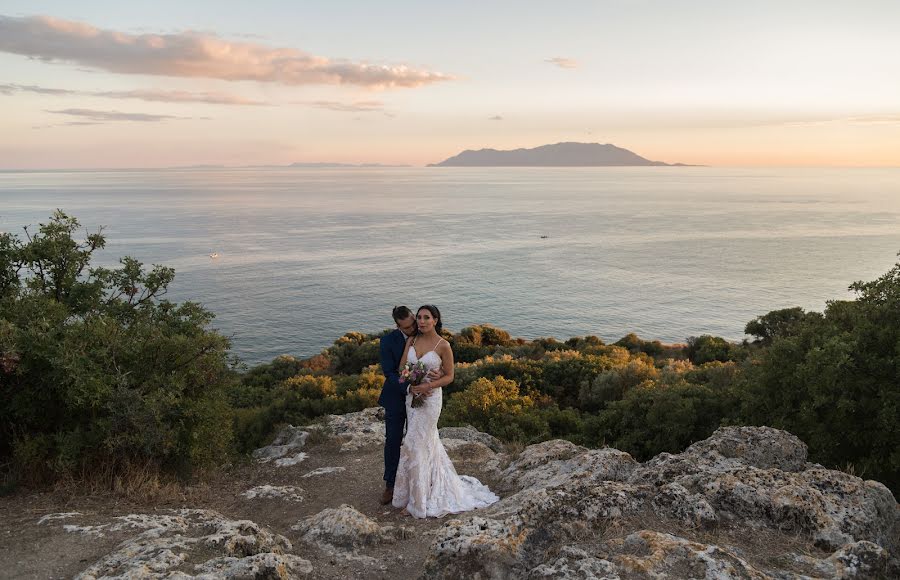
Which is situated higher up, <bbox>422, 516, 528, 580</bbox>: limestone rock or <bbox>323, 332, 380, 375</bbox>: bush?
<bbox>422, 516, 528, 580</bbox>: limestone rock

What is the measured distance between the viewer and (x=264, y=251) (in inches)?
3442

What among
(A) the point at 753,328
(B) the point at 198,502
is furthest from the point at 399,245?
(B) the point at 198,502

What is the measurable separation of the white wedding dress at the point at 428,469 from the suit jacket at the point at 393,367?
0.56 ft

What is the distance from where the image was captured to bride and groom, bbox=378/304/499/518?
7934 mm

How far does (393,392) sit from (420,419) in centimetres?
53

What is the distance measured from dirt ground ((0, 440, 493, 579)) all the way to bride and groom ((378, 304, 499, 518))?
0.31 meters

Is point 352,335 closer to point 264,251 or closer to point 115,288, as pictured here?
point 115,288

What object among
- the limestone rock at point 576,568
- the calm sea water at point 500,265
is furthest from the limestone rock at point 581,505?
the calm sea water at point 500,265

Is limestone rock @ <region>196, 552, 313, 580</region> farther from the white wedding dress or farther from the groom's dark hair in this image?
the groom's dark hair

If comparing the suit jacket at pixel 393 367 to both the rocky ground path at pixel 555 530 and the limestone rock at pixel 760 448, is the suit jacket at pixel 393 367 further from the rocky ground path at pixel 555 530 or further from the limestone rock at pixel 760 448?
the limestone rock at pixel 760 448

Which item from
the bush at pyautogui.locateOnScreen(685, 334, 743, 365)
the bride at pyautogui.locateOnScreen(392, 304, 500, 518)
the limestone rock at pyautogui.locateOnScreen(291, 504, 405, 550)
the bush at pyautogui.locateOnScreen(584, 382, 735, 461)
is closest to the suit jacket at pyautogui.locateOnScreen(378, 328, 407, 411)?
the bride at pyautogui.locateOnScreen(392, 304, 500, 518)

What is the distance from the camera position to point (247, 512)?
869 centimetres

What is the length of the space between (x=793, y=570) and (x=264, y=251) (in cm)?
8800

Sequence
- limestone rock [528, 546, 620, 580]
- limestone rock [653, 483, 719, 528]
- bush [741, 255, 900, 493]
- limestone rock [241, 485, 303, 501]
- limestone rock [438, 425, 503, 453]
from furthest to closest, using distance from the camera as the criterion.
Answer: limestone rock [438, 425, 503, 453], bush [741, 255, 900, 493], limestone rock [241, 485, 303, 501], limestone rock [653, 483, 719, 528], limestone rock [528, 546, 620, 580]
